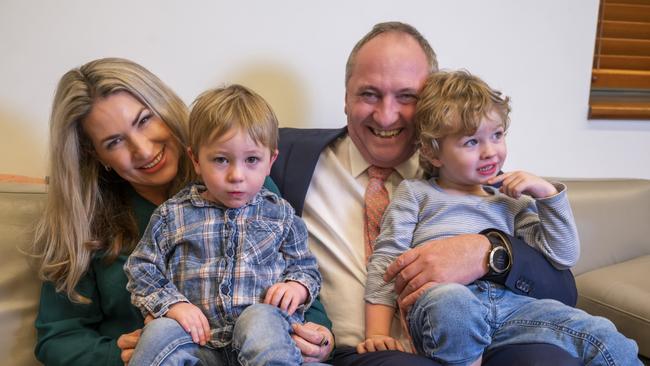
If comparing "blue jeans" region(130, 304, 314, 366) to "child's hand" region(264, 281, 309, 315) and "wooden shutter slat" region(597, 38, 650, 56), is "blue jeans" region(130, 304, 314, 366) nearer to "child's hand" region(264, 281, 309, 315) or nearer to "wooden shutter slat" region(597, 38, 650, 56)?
"child's hand" region(264, 281, 309, 315)

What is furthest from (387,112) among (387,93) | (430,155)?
(430,155)

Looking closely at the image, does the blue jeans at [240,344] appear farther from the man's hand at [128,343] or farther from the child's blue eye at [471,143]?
the child's blue eye at [471,143]

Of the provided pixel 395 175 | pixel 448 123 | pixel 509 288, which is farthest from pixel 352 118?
pixel 509 288

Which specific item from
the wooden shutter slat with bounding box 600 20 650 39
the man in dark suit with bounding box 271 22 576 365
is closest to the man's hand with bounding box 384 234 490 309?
the man in dark suit with bounding box 271 22 576 365

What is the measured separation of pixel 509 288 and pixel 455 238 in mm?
185

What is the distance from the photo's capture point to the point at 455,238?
4.50 feet

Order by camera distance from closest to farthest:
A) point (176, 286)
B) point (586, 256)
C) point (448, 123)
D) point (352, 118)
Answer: point (176, 286)
point (448, 123)
point (352, 118)
point (586, 256)

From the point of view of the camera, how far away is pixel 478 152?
1363mm

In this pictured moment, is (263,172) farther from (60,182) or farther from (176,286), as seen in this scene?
(60,182)

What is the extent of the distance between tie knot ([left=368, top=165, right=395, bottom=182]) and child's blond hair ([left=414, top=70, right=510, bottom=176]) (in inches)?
6.8

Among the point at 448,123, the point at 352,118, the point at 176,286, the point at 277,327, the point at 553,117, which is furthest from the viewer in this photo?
the point at 553,117

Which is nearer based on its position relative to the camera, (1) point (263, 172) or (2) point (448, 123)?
(1) point (263, 172)

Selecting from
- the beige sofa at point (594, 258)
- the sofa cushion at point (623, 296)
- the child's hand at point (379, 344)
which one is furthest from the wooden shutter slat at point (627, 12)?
the child's hand at point (379, 344)

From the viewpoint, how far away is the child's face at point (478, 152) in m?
1.36
